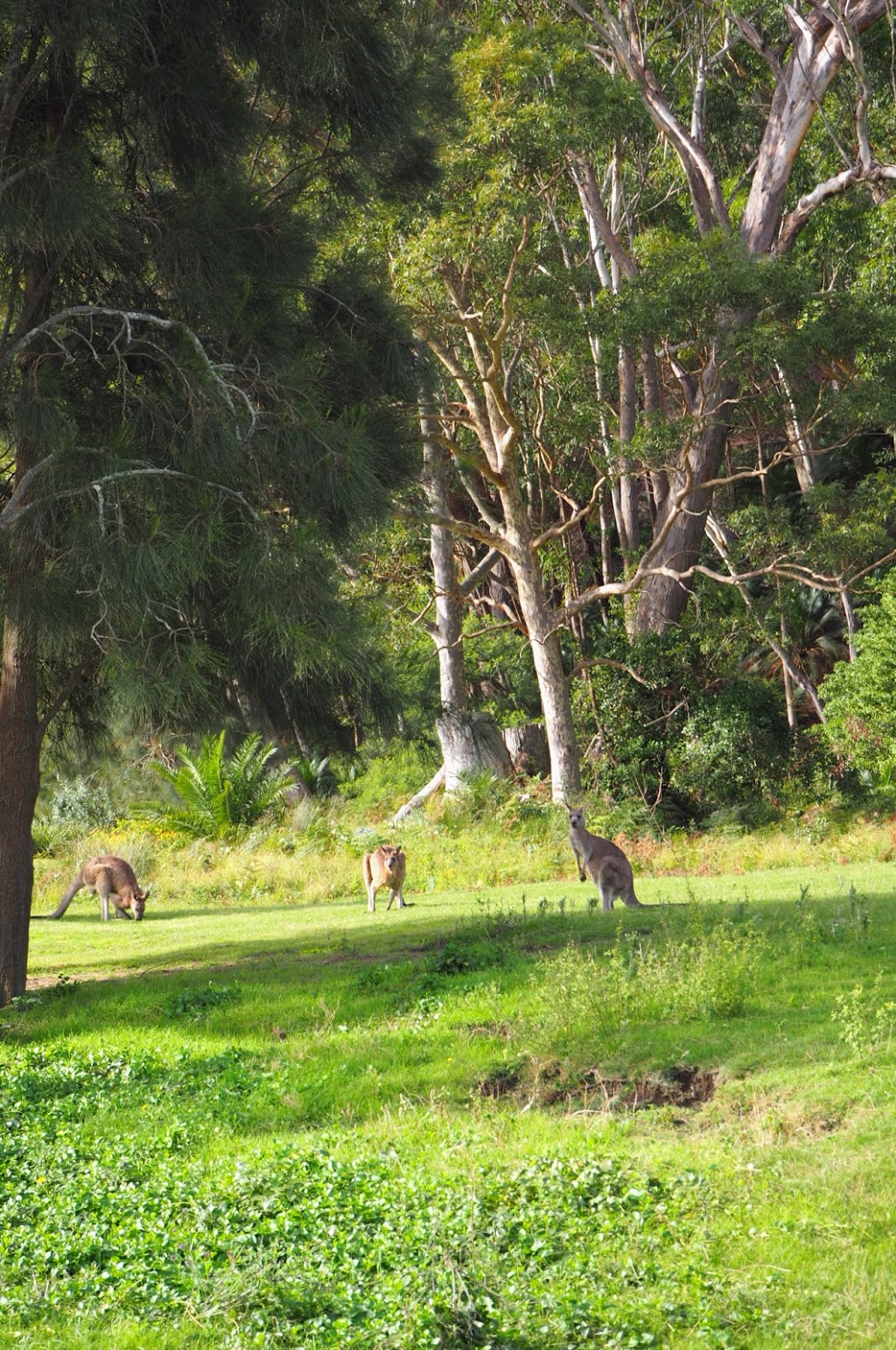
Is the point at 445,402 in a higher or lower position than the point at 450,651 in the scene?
higher

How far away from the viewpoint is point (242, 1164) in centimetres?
655

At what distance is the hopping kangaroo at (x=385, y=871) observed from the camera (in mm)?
15719

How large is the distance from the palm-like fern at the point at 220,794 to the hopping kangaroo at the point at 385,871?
25.6ft

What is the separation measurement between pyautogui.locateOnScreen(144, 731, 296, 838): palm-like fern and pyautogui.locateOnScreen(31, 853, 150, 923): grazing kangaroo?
17.1ft

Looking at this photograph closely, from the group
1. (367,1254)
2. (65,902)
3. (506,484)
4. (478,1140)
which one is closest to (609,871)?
(478,1140)

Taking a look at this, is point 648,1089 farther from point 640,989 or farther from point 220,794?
point 220,794

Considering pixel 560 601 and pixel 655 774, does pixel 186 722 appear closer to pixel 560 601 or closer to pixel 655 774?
pixel 655 774

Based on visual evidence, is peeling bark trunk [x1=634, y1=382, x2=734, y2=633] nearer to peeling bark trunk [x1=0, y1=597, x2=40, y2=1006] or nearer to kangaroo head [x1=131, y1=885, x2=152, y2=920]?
kangaroo head [x1=131, y1=885, x2=152, y2=920]

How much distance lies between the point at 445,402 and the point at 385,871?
21.2 ft

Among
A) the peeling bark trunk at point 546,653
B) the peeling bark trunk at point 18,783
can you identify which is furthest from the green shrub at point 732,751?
the peeling bark trunk at point 18,783

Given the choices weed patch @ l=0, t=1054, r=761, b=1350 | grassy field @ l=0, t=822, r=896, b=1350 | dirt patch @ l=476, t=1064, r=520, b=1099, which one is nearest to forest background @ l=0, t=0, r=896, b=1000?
grassy field @ l=0, t=822, r=896, b=1350

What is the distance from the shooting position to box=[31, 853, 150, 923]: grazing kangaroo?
17922 millimetres

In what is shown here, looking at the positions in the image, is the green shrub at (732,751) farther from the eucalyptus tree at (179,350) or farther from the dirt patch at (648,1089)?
the dirt patch at (648,1089)

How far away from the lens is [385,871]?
15.7 meters
